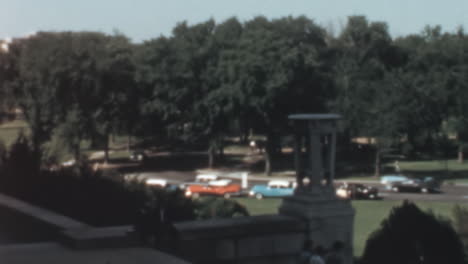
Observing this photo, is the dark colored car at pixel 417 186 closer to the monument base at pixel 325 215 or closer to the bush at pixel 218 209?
the bush at pixel 218 209

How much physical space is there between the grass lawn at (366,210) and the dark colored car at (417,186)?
7356 millimetres

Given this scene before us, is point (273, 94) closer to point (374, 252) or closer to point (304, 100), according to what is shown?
point (304, 100)

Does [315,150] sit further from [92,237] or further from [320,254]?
[92,237]

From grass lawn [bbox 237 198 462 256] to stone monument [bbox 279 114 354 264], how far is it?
17.0m

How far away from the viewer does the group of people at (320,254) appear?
8.00 metres

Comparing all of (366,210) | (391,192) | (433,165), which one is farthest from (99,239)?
(433,165)

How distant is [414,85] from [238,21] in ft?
56.7

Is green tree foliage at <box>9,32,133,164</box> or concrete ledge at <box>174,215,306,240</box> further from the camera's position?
green tree foliage at <box>9,32,133,164</box>

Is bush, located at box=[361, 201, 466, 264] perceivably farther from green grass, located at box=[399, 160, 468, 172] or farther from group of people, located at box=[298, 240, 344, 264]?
green grass, located at box=[399, 160, 468, 172]

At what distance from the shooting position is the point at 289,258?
8852mm

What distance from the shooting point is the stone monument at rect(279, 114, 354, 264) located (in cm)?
896

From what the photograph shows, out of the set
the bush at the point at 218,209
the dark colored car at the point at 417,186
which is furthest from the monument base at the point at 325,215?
the dark colored car at the point at 417,186

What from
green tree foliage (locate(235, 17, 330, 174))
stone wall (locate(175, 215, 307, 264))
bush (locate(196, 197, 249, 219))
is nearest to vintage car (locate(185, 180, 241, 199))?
green tree foliage (locate(235, 17, 330, 174))

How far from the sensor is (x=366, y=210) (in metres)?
39.6
